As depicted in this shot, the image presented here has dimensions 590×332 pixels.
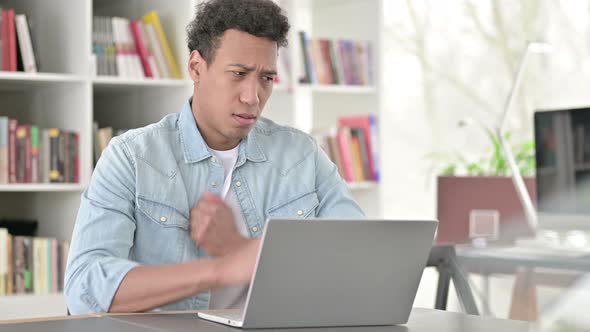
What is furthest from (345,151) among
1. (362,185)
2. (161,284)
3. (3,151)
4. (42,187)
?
(161,284)

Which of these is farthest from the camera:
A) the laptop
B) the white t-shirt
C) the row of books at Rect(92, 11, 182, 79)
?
the row of books at Rect(92, 11, 182, 79)

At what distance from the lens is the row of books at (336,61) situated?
3830 mm

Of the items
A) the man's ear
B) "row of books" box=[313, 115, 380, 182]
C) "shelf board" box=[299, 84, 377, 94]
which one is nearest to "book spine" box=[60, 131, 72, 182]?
"shelf board" box=[299, 84, 377, 94]

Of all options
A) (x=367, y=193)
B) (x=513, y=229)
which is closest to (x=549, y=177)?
(x=513, y=229)

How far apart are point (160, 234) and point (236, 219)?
0.15 meters

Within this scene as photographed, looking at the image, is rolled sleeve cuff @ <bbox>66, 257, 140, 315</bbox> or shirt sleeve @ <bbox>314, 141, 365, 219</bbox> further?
shirt sleeve @ <bbox>314, 141, 365, 219</bbox>

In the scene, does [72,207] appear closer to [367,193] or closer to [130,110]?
[130,110]

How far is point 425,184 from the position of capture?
5.12m

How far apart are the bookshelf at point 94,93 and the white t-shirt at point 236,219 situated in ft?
5.05

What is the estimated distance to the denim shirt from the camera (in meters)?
1.53

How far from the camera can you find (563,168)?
329 cm

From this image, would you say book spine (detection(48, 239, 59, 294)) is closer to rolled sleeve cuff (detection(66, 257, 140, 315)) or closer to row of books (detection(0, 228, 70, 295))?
row of books (detection(0, 228, 70, 295))

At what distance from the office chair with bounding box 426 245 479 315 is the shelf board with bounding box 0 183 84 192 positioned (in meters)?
1.69

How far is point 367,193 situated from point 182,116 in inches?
88.4
